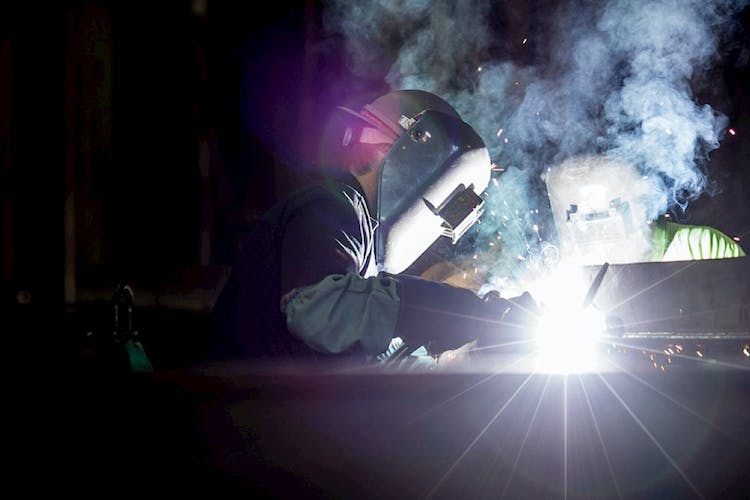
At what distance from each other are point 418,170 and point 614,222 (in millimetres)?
1067

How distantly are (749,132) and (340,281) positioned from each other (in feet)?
10.3

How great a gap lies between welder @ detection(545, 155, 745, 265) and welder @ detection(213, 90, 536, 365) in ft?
1.89

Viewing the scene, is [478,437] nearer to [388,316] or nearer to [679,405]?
[679,405]

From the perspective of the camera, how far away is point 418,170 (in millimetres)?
2346

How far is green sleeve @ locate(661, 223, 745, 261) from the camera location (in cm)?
311

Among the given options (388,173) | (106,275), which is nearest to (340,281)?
(388,173)

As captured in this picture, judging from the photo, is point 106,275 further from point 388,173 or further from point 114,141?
point 388,173

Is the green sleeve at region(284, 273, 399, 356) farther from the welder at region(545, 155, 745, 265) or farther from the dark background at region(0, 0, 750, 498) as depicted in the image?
the welder at region(545, 155, 745, 265)

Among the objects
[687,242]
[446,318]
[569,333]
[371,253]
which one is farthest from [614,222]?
[446,318]

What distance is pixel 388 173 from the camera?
7.59 feet

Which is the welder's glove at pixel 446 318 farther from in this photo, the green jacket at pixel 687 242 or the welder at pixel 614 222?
the green jacket at pixel 687 242

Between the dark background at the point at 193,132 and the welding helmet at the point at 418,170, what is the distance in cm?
71

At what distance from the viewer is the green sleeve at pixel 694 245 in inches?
122

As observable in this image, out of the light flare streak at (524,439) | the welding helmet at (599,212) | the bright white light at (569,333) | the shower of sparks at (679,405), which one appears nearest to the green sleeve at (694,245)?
the welding helmet at (599,212)
